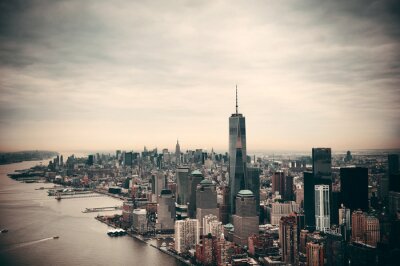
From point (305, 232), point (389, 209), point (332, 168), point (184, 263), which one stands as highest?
point (332, 168)

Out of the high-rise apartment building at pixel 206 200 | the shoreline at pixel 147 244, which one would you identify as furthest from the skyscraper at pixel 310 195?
the shoreline at pixel 147 244

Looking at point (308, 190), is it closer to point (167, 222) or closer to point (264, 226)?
point (264, 226)

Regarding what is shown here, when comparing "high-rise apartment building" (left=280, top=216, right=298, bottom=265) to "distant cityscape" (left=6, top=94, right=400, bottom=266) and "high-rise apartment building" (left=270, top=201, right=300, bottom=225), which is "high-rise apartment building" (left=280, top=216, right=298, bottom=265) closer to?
"distant cityscape" (left=6, top=94, right=400, bottom=266)

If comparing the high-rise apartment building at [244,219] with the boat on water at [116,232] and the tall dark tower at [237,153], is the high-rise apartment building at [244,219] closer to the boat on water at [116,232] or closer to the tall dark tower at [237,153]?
the tall dark tower at [237,153]

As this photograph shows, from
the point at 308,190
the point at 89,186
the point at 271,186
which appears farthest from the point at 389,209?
the point at 89,186

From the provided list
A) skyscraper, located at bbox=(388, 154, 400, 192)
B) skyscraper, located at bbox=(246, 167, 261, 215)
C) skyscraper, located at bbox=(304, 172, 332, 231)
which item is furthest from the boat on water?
skyscraper, located at bbox=(388, 154, 400, 192)

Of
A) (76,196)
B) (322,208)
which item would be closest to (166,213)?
(322,208)
